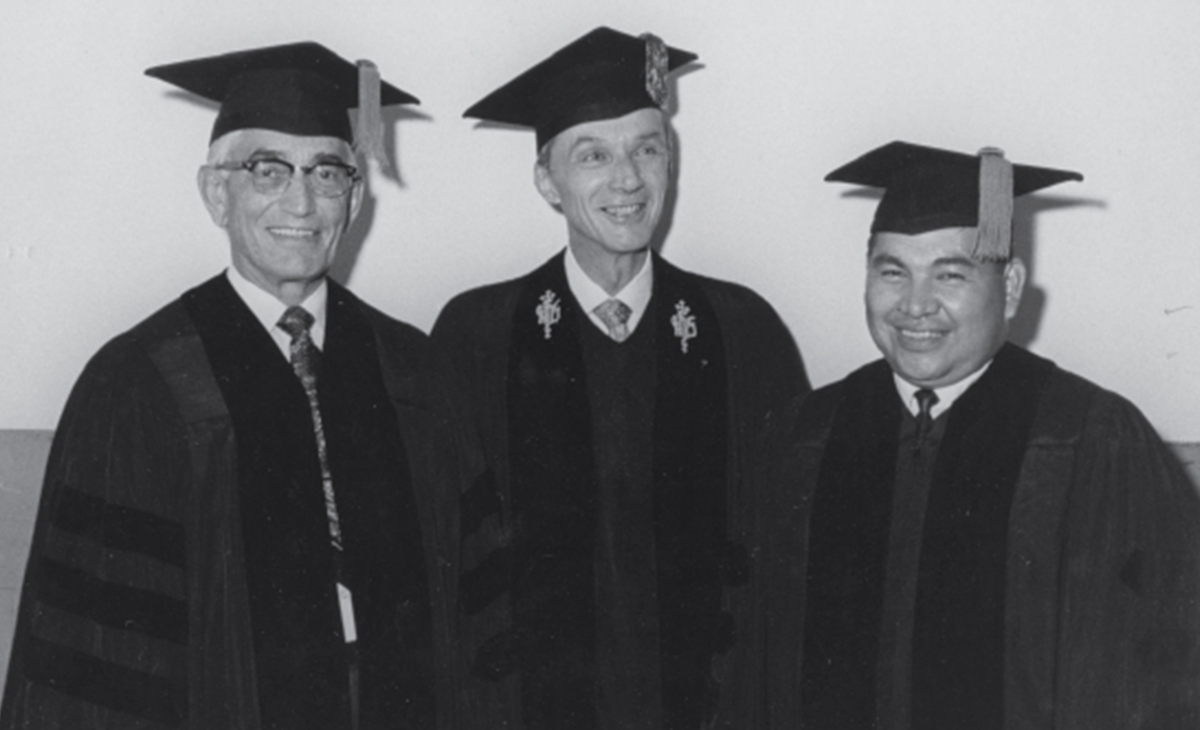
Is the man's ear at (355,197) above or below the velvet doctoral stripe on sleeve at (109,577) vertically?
above

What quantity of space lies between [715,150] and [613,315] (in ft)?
2.91

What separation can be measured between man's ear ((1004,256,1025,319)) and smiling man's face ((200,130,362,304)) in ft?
4.64

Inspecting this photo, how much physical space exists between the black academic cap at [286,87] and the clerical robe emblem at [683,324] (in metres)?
0.83

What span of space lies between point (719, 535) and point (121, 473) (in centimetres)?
135

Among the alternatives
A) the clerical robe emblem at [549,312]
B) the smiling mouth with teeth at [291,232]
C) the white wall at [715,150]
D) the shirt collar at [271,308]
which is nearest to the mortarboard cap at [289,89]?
the smiling mouth with teeth at [291,232]

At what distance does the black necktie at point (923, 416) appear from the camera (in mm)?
A: 3057

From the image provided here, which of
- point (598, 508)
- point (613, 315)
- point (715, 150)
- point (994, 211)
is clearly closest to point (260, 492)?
point (598, 508)

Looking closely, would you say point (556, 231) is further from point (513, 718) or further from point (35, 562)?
point (35, 562)

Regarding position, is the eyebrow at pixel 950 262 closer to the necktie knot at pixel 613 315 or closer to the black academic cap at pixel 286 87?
the necktie knot at pixel 613 315

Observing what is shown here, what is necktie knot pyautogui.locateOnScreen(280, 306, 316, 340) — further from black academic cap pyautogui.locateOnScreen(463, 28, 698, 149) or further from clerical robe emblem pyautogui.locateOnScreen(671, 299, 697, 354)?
clerical robe emblem pyautogui.locateOnScreen(671, 299, 697, 354)

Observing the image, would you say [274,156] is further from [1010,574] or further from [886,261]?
[1010,574]

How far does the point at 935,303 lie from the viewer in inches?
117

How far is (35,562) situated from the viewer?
2938mm

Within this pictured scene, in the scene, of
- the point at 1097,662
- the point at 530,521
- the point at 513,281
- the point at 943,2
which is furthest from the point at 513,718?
the point at 943,2
